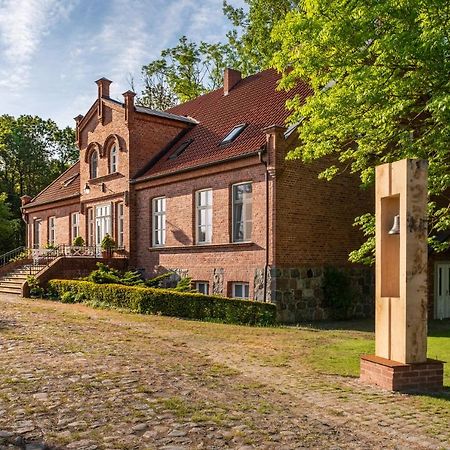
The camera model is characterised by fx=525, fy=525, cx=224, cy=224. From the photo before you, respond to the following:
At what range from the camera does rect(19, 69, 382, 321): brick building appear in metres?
17.0

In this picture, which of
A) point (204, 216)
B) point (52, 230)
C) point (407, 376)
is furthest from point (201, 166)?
point (52, 230)

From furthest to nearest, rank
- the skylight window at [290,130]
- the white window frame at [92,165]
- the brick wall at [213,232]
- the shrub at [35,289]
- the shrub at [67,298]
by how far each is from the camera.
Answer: the white window frame at [92,165]
the shrub at [35,289]
the shrub at [67,298]
the brick wall at [213,232]
the skylight window at [290,130]

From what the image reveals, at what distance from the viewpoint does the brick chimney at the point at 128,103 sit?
23.5 meters

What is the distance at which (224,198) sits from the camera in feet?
61.8

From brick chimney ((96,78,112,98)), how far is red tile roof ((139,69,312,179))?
14.2 feet

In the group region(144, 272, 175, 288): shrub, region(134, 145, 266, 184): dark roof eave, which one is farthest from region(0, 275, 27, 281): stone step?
region(144, 272, 175, 288): shrub

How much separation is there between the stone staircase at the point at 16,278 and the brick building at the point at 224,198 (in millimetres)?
3415

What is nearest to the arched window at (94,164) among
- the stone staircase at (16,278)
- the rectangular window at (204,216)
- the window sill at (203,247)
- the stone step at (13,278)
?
the stone staircase at (16,278)

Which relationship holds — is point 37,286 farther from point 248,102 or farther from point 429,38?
point 429,38

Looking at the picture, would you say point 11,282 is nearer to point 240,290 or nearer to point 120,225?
point 120,225

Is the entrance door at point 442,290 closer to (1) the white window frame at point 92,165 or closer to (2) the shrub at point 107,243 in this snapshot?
(2) the shrub at point 107,243

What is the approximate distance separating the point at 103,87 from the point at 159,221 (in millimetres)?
8478

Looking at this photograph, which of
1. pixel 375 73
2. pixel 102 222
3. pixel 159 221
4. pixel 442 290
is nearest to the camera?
pixel 375 73

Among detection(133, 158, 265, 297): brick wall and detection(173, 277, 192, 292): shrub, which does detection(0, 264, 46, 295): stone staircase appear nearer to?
detection(133, 158, 265, 297): brick wall
